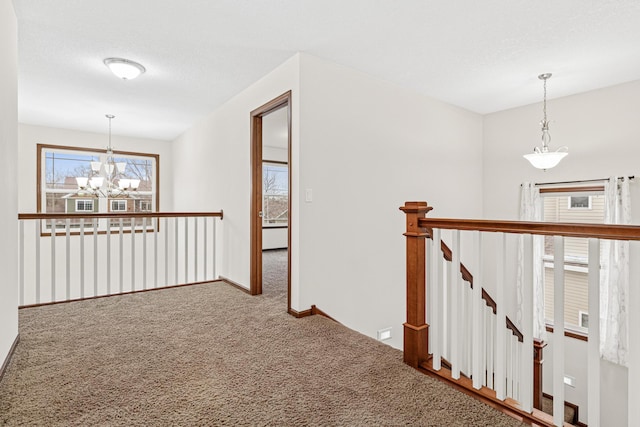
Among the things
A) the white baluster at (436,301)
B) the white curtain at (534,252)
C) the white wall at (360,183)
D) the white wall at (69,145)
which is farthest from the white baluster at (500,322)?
the white wall at (69,145)

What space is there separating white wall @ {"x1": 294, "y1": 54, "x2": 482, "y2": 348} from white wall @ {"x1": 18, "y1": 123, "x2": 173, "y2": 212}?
14.0 feet

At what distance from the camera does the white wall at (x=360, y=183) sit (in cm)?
296

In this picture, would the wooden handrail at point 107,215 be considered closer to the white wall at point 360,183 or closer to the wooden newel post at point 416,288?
the white wall at point 360,183

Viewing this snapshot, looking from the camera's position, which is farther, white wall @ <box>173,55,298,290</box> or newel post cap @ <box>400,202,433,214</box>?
white wall @ <box>173,55,298,290</box>

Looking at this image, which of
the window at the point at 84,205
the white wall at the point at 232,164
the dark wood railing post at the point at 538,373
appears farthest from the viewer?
the window at the point at 84,205

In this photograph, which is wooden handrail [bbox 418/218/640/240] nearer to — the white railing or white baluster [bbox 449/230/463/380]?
white baluster [bbox 449/230/463/380]

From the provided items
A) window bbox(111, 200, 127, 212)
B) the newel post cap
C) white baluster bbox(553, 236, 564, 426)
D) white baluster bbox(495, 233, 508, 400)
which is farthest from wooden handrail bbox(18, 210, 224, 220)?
white baluster bbox(553, 236, 564, 426)

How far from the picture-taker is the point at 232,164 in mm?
4059

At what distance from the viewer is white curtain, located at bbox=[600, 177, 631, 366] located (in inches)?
137

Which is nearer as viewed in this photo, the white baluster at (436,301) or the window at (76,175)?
the white baluster at (436,301)

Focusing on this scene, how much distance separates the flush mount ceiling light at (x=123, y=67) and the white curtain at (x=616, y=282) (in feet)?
16.2

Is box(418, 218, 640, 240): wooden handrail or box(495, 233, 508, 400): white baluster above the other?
box(418, 218, 640, 240): wooden handrail

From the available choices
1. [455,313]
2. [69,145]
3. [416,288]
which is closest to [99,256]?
[69,145]

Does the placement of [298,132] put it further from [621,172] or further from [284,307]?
[621,172]
